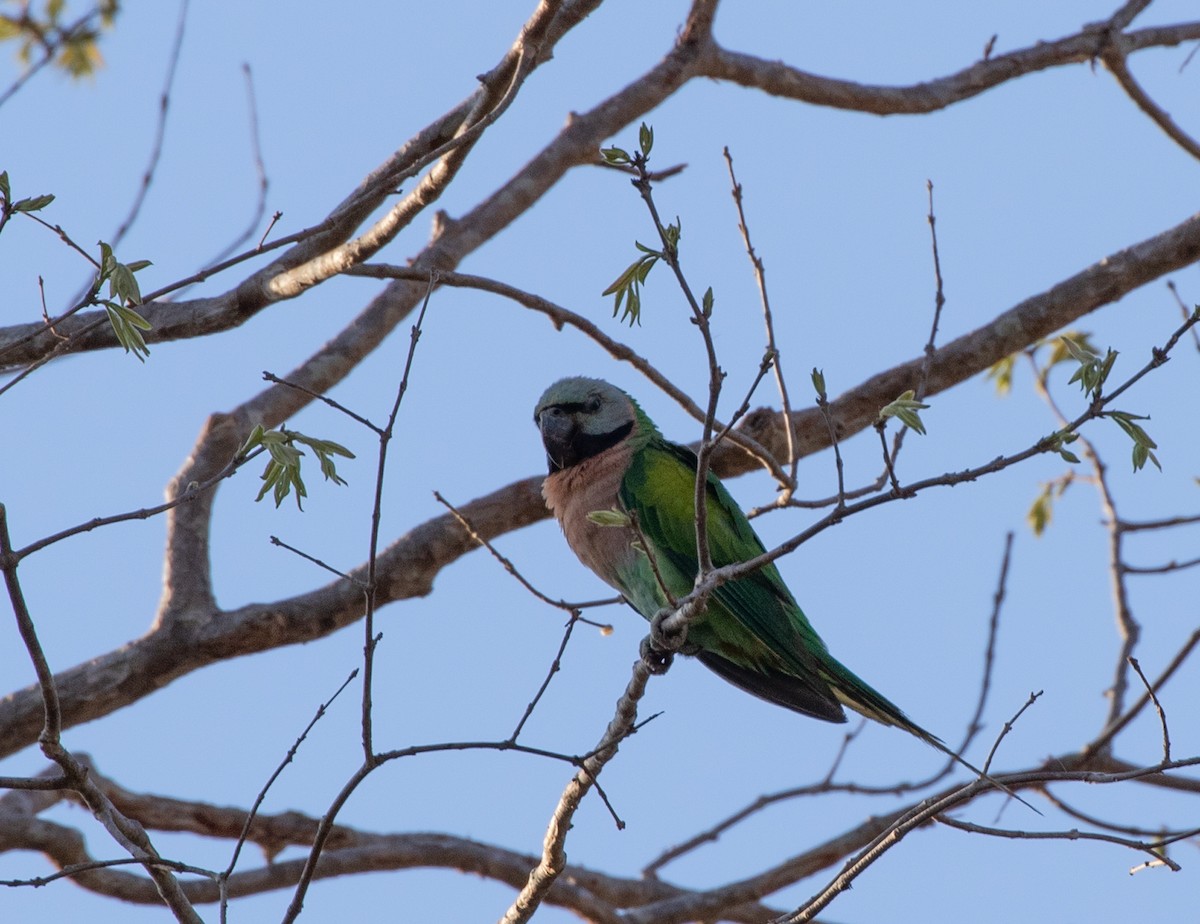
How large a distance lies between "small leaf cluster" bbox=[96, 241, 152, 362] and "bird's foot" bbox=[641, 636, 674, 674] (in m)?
2.03

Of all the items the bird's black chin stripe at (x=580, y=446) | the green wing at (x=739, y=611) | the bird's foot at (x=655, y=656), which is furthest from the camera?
the bird's black chin stripe at (x=580, y=446)

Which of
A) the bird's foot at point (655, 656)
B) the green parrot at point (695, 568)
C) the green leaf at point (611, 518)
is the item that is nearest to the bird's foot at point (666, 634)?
the bird's foot at point (655, 656)

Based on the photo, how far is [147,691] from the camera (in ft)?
23.5

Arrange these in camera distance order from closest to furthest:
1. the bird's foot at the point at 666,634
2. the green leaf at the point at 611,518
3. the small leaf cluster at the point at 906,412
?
the small leaf cluster at the point at 906,412 < the green leaf at the point at 611,518 < the bird's foot at the point at 666,634

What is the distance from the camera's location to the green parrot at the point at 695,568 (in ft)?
20.1

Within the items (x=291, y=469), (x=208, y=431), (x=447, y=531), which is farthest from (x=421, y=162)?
(x=208, y=431)

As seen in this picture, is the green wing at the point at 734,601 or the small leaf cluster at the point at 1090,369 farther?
the green wing at the point at 734,601

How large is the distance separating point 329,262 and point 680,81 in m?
3.70

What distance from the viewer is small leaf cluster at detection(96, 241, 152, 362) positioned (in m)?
3.68

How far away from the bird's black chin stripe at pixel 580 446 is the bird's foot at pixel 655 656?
196cm

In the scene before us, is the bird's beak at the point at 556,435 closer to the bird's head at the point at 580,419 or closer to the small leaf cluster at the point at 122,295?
the bird's head at the point at 580,419

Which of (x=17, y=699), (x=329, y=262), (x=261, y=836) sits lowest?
(x=261, y=836)

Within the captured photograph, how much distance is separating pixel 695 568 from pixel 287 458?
2.80m

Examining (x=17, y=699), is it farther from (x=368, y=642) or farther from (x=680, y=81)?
(x=680, y=81)
